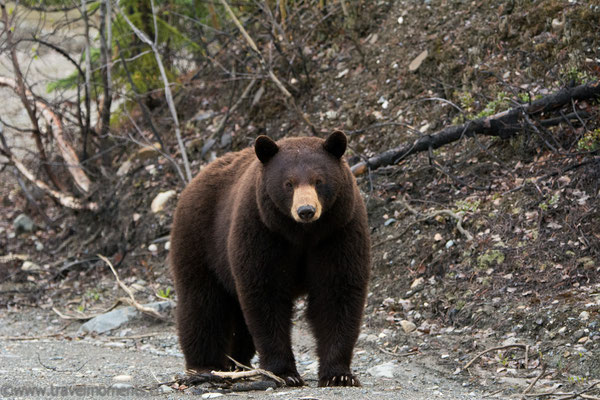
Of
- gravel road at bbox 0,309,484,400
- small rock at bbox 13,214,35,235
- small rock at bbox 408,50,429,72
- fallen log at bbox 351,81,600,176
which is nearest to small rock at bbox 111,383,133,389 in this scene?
gravel road at bbox 0,309,484,400

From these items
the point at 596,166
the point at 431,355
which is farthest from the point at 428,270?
the point at 596,166

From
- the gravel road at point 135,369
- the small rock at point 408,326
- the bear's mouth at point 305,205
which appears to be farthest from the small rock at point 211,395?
the small rock at point 408,326

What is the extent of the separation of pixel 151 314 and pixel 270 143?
4.24 meters

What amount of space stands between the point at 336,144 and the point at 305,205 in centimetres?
67

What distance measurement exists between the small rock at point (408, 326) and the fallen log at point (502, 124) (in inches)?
76.3

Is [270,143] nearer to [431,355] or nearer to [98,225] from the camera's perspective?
[431,355]

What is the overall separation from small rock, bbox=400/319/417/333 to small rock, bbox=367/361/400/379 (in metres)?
0.65

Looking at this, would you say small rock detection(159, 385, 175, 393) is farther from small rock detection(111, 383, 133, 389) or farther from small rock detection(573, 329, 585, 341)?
small rock detection(573, 329, 585, 341)

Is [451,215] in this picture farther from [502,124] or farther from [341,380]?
[341,380]

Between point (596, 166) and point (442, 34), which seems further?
point (442, 34)

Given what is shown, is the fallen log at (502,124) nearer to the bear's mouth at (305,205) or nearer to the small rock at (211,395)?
the bear's mouth at (305,205)

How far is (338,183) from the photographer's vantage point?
4.80m

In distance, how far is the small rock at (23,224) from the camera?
12.4 meters

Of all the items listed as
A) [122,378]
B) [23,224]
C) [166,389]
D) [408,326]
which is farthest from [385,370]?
[23,224]
